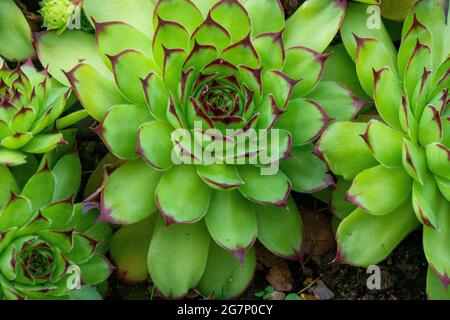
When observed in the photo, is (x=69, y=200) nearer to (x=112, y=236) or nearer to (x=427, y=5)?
(x=112, y=236)

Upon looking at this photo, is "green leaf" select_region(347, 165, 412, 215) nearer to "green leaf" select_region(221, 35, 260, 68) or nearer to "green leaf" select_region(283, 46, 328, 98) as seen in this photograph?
Answer: "green leaf" select_region(283, 46, 328, 98)

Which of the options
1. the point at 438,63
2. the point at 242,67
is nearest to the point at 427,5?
the point at 438,63

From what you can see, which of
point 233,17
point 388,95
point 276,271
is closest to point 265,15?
point 233,17

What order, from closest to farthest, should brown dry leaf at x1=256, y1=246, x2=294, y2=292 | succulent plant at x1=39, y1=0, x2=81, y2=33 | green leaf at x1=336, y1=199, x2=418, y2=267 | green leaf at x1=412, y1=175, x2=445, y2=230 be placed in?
green leaf at x1=412, y1=175, x2=445, y2=230
green leaf at x1=336, y1=199, x2=418, y2=267
succulent plant at x1=39, y1=0, x2=81, y2=33
brown dry leaf at x1=256, y1=246, x2=294, y2=292

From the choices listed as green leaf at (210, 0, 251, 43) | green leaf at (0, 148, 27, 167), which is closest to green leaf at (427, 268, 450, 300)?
green leaf at (210, 0, 251, 43)

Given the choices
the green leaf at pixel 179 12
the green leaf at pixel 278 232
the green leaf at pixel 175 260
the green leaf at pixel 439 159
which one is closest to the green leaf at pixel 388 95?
the green leaf at pixel 439 159

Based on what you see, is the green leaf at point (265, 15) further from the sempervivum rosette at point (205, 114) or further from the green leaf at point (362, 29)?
the green leaf at point (362, 29)
